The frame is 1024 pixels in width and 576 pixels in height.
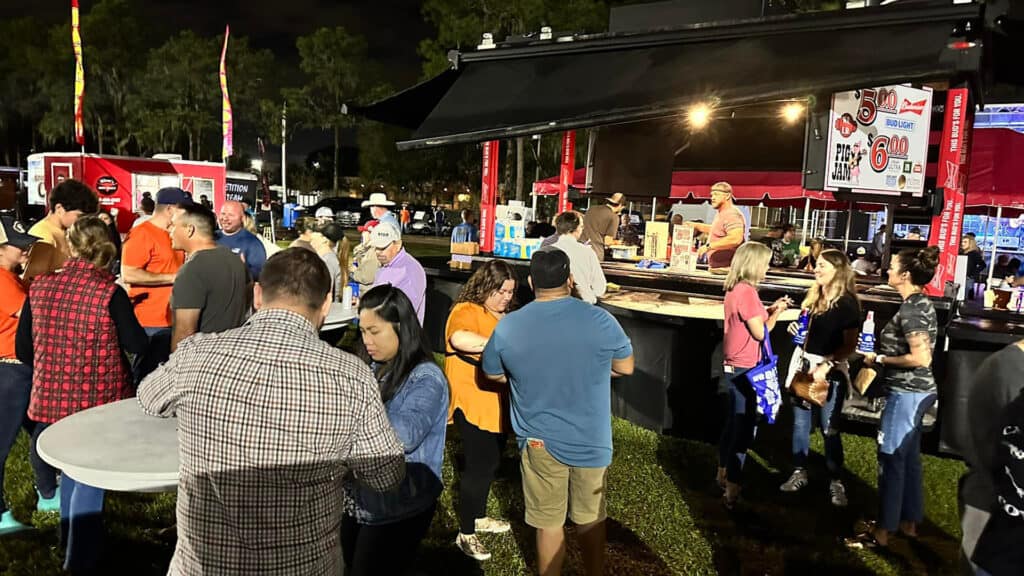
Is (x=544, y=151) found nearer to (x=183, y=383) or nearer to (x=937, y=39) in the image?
(x=937, y=39)

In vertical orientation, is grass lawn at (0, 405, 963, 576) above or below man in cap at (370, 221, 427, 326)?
below

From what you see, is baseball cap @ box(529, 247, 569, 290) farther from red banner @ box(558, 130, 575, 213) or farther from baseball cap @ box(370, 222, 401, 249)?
red banner @ box(558, 130, 575, 213)

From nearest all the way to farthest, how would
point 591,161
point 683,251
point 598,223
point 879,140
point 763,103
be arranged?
point 879,140 → point 763,103 → point 598,223 → point 683,251 → point 591,161

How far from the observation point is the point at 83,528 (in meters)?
3.25

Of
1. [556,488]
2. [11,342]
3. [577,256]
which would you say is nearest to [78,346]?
[11,342]

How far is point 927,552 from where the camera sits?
13.4 feet

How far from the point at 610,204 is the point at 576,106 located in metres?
3.35

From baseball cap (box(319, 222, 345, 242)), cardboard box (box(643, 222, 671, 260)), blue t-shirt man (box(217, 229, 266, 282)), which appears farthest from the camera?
cardboard box (box(643, 222, 671, 260))

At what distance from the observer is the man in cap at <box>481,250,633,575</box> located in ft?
9.80

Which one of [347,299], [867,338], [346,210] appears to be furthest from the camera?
[346,210]

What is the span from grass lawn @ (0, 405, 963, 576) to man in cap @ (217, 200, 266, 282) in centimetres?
207

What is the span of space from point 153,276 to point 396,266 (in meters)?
1.81

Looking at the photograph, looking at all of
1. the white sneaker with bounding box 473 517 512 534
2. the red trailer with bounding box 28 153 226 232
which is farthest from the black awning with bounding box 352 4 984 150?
the red trailer with bounding box 28 153 226 232

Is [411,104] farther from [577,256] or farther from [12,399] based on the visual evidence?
[12,399]
